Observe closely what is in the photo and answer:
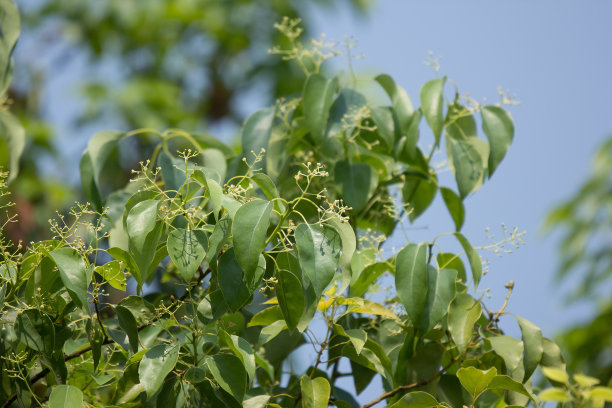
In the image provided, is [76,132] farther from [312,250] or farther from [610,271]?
[312,250]

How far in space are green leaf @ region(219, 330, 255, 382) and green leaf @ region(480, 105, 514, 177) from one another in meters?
0.47

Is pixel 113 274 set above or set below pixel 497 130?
below

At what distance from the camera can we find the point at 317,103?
110 cm

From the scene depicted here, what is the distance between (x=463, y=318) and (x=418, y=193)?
0.35 meters

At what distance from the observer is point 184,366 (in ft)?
2.89

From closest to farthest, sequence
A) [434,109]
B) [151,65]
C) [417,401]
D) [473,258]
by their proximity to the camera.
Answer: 1. [417,401]
2. [473,258]
3. [434,109]
4. [151,65]

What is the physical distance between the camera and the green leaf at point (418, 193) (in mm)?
1193

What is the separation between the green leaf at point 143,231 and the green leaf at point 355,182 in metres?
0.37

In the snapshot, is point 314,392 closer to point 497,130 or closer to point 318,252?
point 318,252

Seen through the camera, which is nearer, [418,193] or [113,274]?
[113,274]

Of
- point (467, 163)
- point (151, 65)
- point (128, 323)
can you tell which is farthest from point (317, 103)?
point (151, 65)

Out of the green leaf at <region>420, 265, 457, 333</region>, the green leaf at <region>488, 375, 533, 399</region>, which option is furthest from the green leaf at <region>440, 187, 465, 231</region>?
the green leaf at <region>488, 375, 533, 399</region>

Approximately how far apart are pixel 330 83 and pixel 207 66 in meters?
3.72

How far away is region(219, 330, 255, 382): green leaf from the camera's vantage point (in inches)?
30.3
